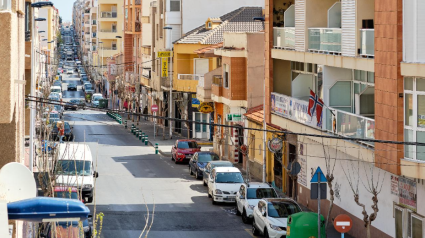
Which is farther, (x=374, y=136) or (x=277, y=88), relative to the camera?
(x=277, y=88)

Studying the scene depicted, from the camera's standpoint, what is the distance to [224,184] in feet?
108

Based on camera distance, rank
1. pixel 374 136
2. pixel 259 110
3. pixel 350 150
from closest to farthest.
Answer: pixel 374 136
pixel 350 150
pixel 259 110

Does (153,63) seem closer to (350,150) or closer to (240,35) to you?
(240,35)

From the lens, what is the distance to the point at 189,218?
97.8 ft

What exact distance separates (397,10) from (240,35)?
2380 centimetres

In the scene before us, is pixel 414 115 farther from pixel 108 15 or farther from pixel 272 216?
pixel 108 15

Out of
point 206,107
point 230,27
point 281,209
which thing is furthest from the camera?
point 230,27

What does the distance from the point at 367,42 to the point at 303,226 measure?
224 inches

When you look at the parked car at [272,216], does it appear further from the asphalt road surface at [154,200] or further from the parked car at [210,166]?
the parked car at [210,166]

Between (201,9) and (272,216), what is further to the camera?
(201,9)

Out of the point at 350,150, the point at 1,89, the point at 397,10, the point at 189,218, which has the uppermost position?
the point at 397,10

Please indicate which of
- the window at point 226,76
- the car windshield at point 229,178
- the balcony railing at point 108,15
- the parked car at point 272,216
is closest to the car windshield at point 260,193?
the parked car at point 272,216

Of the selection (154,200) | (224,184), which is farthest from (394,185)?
(154,200)

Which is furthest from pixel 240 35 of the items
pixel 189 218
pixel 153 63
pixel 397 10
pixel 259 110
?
pixel 153 63
